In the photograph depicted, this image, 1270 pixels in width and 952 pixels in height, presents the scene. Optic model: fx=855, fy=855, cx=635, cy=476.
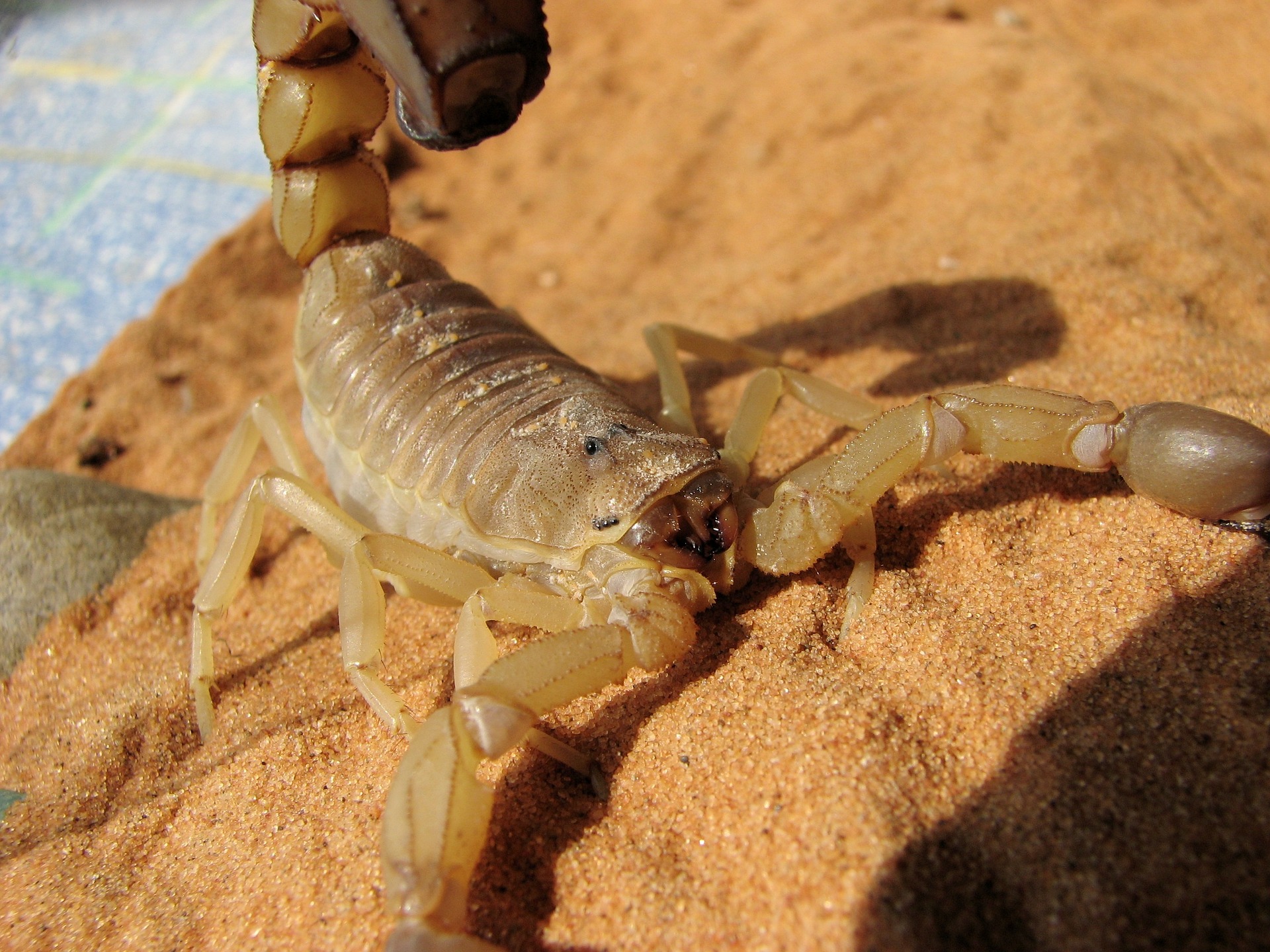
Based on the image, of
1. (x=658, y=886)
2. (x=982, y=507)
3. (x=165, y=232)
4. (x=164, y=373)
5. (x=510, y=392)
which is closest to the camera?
(x=658, y=886)

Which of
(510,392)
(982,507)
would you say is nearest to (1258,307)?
(982,507)

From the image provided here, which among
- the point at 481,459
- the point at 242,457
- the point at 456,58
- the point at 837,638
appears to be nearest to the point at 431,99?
the point at 456,58

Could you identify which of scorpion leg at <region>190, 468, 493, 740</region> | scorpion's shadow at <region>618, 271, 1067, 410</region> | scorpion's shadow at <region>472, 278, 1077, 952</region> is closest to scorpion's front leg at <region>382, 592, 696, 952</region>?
scorpion's shadow at <region>472, 278, 1077, 952</region>

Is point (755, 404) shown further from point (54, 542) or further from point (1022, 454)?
point (54, 542)

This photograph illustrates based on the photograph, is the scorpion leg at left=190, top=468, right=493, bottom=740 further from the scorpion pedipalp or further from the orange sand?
the scorpion pedipalp

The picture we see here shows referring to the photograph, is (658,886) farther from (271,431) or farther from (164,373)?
(164,373)

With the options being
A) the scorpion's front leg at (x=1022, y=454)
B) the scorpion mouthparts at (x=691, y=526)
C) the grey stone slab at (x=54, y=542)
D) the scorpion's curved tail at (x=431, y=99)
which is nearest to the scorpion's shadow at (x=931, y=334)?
the scorpion's front leg at (x=1022, y=454)

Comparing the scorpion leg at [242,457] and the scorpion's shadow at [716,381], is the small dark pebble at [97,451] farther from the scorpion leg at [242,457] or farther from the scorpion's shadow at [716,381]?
the scorpion's shadow at [716,381]
